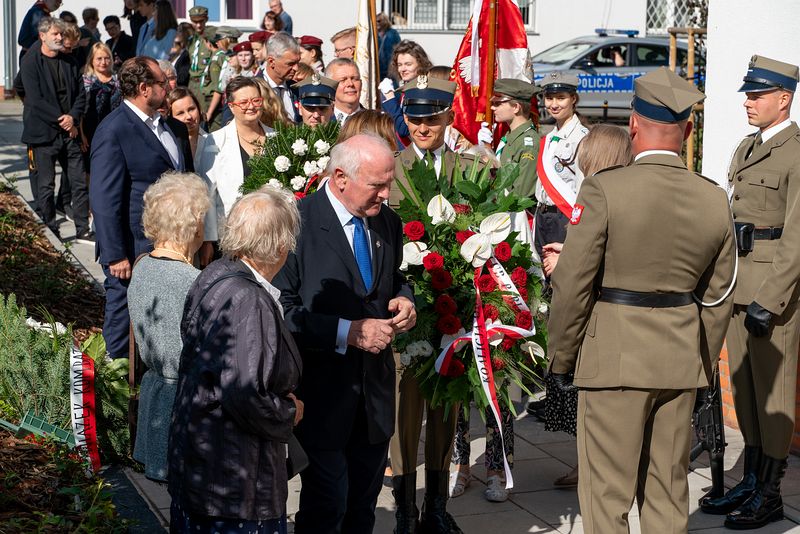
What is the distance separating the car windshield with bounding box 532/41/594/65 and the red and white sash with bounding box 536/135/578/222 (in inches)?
707

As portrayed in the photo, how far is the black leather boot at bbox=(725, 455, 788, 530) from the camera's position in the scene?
577cm

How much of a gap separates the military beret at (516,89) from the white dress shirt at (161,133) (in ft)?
7.66

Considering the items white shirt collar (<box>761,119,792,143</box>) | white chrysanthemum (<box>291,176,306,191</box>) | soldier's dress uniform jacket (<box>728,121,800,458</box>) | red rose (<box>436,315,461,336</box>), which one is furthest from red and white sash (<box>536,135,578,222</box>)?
red rose (<box>436,315,461,336</box>)

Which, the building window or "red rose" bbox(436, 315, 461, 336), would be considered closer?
"red rose" bbox(436, 315, 461, 336)

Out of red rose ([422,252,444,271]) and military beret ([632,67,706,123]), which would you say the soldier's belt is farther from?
red rose ([422,252,444,271])

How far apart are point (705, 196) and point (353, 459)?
185 cm

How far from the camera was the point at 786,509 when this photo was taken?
6062 millimetres

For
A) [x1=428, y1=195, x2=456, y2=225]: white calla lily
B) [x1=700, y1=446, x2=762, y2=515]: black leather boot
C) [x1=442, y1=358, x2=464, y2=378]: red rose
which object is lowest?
[x1=700, y1=446, x2=762, y2=515]: black leather boot

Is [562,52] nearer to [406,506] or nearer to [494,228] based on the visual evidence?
[494,228]

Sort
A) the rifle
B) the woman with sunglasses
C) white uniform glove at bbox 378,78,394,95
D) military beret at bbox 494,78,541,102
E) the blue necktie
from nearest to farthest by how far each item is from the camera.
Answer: the blue necktie
the rifle
the woman with sunglasses
military beret at bbox 494,78,541,102
white uniform glove at bbox 378,78,394,95

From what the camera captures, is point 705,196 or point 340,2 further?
point 340,2

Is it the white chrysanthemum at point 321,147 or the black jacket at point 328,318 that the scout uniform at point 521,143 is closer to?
the white chrysanthemum at point 321,147

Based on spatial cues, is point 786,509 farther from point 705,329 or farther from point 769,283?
point 705,329

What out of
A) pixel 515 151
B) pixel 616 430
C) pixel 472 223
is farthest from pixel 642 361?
pixel 515 151
